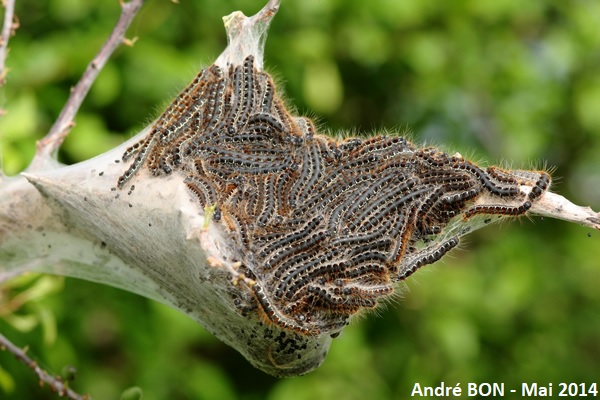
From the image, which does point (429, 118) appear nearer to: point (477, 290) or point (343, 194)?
point (477, 290)

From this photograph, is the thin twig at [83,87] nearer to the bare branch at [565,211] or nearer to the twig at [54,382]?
the twig at [54,382]

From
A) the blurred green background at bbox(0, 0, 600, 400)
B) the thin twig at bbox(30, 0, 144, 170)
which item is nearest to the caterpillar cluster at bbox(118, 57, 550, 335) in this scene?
the thin twig at bbox(30, 0, 144, 170)

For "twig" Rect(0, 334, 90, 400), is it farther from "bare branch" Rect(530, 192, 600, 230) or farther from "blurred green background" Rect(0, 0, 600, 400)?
"bare branch" Rect(530, 192, 600, 230)

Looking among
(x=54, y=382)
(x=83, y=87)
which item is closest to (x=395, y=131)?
(x=83, y=87)

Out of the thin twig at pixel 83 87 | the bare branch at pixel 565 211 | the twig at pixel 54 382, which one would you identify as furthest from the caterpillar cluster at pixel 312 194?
the twig at pixel 54 382

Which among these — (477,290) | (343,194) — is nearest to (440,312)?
(477,290)

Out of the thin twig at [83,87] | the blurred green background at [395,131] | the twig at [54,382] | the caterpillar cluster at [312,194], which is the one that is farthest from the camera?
the blurred green background at [395,131]

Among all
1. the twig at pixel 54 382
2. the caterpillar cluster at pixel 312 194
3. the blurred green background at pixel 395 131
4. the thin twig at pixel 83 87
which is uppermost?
the blurred green background at pixel 395 131
